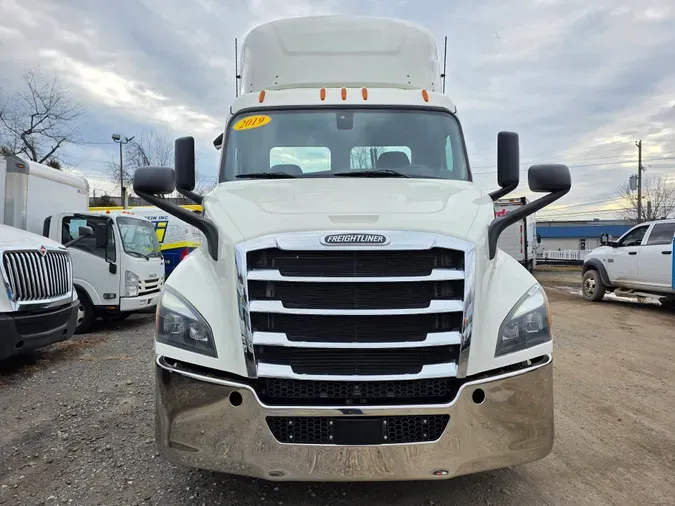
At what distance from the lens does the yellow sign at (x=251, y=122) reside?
12.6 feet

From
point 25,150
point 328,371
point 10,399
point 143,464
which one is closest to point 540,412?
point 328,371

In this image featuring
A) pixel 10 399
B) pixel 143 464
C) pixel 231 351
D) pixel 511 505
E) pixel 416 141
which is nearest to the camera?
pixel 231 351

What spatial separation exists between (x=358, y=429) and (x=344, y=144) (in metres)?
2.26

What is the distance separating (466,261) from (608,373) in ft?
14.9

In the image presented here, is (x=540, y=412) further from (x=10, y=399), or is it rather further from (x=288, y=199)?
(x=10, y=399)

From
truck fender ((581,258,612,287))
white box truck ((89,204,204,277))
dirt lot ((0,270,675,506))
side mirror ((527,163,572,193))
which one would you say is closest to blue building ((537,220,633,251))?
truck fender ((581,258,612,287))

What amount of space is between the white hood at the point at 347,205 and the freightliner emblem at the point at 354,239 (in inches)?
3.3

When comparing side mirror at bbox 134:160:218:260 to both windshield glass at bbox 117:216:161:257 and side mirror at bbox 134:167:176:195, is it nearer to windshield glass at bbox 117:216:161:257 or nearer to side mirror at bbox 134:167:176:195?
side mirror at bbox 134:167:176:195

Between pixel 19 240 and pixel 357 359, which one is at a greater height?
pixel 19 240

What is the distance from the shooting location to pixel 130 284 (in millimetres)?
8961

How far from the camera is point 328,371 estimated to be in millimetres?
2443

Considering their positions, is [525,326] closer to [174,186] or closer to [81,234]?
[174,186]

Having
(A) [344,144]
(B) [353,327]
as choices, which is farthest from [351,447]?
(A) [344,144]

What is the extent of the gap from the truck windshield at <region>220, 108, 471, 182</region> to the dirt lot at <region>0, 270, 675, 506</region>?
2.16 m
